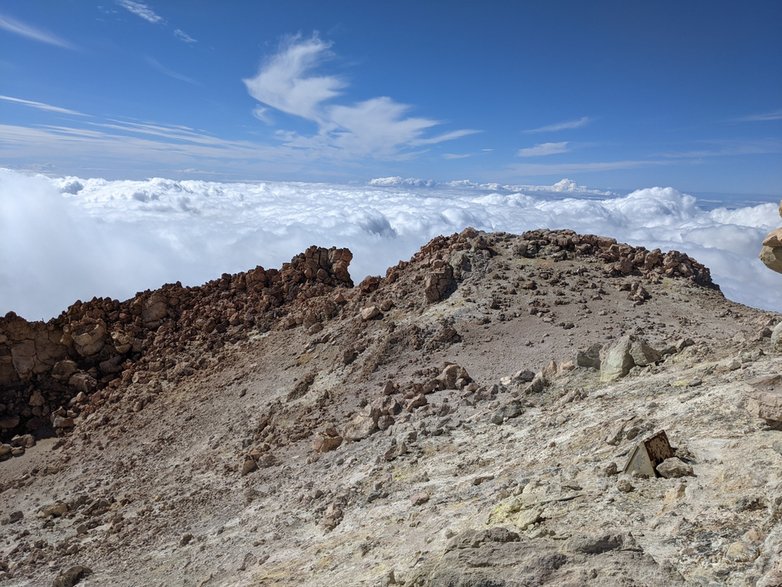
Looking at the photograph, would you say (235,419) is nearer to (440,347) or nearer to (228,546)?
(440,347)

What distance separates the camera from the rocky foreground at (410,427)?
6.78m

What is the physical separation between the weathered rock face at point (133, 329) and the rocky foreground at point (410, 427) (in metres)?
0.12

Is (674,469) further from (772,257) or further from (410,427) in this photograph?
(410,427)

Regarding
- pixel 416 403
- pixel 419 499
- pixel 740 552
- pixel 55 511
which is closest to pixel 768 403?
pixel 740 552

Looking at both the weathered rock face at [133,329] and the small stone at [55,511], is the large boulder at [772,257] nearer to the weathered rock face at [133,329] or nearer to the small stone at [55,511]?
the weathered rock face at [133,329]

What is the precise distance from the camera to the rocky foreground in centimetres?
678

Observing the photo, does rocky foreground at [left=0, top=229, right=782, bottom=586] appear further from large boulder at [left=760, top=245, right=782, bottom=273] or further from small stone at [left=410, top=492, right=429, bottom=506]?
large boulder at [left=760, top=245, right=782, bottom=273]

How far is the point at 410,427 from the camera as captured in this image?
570 inches

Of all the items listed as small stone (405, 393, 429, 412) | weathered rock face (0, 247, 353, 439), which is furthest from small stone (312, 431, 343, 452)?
weathered rock face (0, 247, 353, 439)

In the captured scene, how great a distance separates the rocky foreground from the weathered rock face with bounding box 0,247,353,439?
0.39ft

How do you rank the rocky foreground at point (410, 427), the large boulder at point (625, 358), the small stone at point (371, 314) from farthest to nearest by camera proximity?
the small stone at point (371, 314) → the large boulder at point (625, 358) → the rocky foreground at point (410, 427)

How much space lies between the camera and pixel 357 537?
944cm

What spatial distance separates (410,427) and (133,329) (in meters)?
21.4

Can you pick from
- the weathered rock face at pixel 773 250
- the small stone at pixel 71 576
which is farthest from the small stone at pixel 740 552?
the small stone at pixel 71 576
